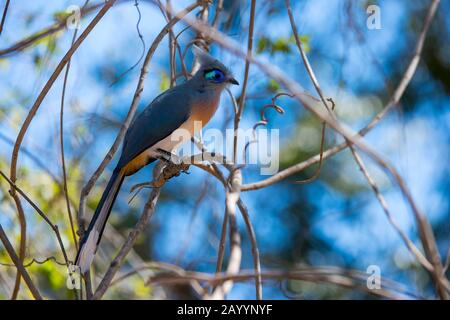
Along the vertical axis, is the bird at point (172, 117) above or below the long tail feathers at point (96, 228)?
above

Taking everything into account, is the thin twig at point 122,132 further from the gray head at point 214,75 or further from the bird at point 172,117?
the gray head at point 214,75

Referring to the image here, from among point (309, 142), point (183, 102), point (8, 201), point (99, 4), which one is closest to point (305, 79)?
point (309, 142)

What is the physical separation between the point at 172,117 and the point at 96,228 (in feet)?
4.04

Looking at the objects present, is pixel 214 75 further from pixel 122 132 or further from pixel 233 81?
Answer: pixel 122 132

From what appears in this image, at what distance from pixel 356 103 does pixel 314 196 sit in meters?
1.42

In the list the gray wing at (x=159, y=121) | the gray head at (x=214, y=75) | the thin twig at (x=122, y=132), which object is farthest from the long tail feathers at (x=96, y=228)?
the gray head at (x=214, y=75)

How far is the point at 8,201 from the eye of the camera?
6.08 meters

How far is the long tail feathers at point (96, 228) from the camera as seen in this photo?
3.72 meters

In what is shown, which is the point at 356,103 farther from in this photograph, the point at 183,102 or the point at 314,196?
the point at 183,102

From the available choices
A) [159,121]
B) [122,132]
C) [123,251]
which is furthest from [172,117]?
[123,251]

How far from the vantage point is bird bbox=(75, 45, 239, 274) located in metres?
4.84

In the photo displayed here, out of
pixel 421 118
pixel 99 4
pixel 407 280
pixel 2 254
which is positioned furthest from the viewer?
pixel 421 118

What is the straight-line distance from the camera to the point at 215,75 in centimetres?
527

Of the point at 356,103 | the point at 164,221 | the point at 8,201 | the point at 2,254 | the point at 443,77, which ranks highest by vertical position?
the point at 443,77
